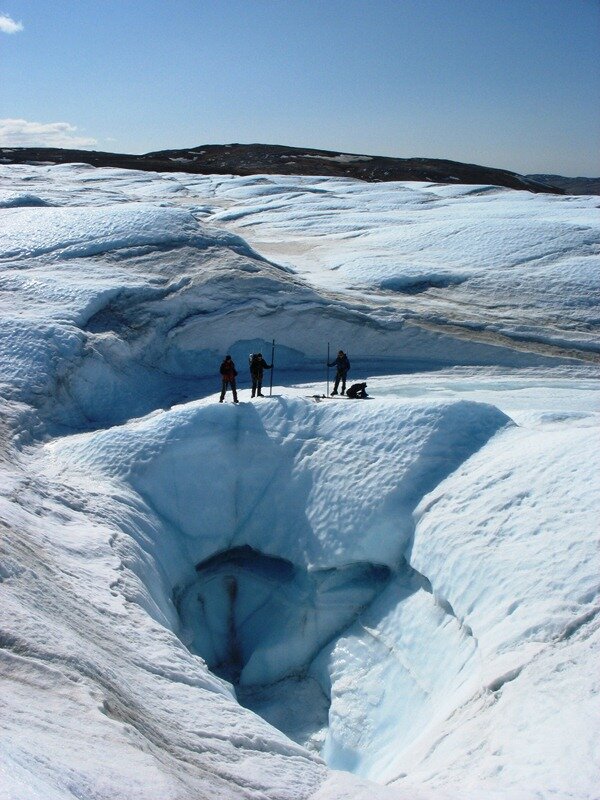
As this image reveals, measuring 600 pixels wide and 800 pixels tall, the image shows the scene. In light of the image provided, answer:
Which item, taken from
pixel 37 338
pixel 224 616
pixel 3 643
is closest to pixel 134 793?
pixel 3 643

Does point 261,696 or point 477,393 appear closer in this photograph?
point 261,696

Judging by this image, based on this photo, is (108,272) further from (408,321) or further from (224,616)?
(224,616)

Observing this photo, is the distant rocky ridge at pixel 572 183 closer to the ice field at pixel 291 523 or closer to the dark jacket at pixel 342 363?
the ice field at pixel 291 523

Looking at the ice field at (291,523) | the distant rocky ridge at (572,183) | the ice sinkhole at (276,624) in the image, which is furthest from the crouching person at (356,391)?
the distant rocky ridge at (572,183)

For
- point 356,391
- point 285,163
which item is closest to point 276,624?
point 356,391

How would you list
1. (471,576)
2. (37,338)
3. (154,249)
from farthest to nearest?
1. (154,249)
2. (37,338)
3. (471,576)

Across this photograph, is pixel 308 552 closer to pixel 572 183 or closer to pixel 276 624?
pixel 276 624
